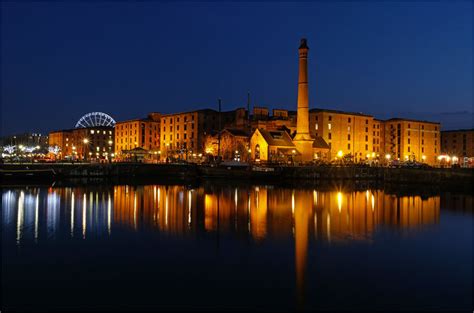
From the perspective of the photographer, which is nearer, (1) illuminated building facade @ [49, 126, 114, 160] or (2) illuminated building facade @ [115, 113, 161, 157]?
(2) illuminated building facade @ [115, 113, 161, 157]

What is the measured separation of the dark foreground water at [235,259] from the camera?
1295cm

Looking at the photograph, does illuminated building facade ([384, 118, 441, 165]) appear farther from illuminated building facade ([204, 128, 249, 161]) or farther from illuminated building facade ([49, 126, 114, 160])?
illuminated building facade ([49, 126, 114, 160])

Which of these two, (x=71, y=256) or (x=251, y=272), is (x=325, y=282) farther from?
(x=71, y=256)

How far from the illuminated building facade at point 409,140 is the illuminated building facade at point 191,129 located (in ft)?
112

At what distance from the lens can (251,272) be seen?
1566 cm

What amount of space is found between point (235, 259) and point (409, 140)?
9295 centimetres

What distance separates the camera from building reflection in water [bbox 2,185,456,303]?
2281 centimetres

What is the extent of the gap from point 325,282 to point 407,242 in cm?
843

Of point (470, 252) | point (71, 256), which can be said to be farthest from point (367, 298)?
point (71, 256)

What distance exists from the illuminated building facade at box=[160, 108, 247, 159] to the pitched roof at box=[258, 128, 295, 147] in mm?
18536

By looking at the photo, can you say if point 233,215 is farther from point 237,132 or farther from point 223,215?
point 237,132

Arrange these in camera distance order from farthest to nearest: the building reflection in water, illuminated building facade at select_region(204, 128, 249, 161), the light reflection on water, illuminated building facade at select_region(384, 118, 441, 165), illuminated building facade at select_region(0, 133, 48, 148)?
illuminated building facade at select_region(0, 133, 48, 148)
illuminated building facade at select_region(384, 118, 441, 165)
illuminated building facade at select_region(204, 128, 249, 161)
the light reflection on water
the building reflection in water

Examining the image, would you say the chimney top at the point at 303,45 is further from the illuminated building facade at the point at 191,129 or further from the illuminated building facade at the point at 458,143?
the illuminated building facade at the point at 458,143

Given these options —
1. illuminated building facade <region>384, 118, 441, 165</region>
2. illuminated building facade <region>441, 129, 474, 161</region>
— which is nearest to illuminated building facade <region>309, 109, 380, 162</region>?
illuminated building facade <region>384, 118, 441, 165</region>
